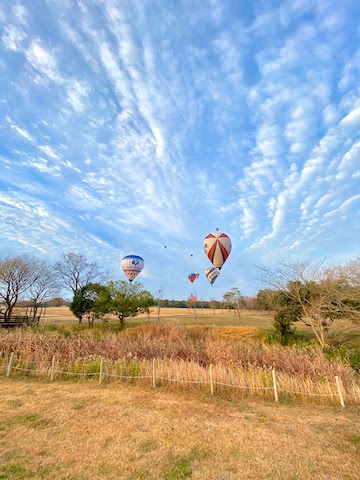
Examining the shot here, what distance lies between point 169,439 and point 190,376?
398 centimetres

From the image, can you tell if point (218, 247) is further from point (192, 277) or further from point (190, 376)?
point (192, 277)

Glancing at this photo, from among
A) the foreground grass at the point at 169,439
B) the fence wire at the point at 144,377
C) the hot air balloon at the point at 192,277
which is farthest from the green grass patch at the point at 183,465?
the hot air balloon at the point at 192,277

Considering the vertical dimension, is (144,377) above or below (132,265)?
below

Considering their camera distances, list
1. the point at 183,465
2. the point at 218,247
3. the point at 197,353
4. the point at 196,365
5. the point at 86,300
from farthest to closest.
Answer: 1. the point at 86,300
2. the point at 218,247
3. the point at 197,353
4. the point at 196,365
5. the point at 183,465

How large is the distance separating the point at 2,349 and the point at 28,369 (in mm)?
2444

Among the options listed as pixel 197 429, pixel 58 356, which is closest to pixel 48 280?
pixel 58 356

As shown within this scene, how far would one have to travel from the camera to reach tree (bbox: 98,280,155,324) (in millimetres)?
30469

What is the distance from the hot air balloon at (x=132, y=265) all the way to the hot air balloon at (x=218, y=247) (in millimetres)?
9783

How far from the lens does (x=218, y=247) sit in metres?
18.5

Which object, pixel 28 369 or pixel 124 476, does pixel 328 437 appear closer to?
pixel 124 476

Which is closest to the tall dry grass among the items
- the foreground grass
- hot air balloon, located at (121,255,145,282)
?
the foreground grass

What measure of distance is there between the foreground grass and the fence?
727 millimetres

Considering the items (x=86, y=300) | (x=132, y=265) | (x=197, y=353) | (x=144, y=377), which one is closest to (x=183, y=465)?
(x=144, y=377)

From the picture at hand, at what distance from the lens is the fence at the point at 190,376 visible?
8.30 meters
